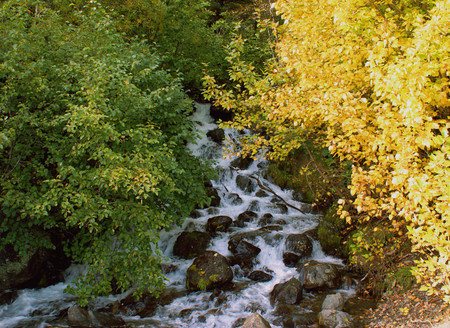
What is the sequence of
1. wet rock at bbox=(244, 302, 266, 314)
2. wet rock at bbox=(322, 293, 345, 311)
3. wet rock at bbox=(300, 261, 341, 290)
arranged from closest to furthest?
wet rock at bbox=(322, 293, 345, 311) < wet rock at bbox=(244, 302, 266, 314) < wet rock at bbox=(300, 261, 341, 290)

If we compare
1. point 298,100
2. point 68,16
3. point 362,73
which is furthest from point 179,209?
point 68,16

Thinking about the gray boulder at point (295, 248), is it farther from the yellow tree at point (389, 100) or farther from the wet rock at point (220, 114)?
the wet rock at point (220, 114)

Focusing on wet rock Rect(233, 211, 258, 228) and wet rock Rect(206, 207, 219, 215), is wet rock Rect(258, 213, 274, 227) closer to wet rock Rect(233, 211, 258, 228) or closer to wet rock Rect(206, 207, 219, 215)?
wet rock Rect(233, 211, 258, 228)

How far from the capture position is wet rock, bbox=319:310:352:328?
607 centimetres

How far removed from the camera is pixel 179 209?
766 centimetres

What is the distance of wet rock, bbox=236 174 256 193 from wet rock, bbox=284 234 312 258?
12.4 ft

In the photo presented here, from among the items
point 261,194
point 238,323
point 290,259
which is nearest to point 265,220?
point 261,194

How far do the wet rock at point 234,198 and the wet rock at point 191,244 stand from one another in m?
2.41

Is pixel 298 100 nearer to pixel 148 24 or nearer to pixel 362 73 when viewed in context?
pixel 362 73

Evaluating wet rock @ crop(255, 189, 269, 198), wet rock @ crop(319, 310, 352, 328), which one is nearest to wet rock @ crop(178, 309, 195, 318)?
wet rock @ crop(319, 310, 352, 328)

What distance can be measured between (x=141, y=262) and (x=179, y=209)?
5.74 feet

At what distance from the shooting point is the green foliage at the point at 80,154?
5.56 metres

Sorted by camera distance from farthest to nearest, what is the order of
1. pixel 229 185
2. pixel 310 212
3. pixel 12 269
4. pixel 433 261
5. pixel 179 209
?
pixel 229 185, pixel 310 212, pixel 179 209, pixel 12 269, pixel 433 261

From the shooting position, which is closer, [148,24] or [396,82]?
[396,82]
